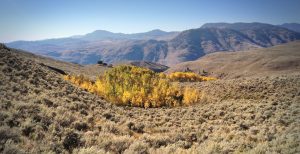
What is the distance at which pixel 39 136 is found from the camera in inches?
365

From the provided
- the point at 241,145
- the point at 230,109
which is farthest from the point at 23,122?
the point at 230,109

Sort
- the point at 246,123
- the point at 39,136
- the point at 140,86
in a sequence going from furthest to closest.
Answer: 1. the point at 140,86
2. the point at 246,123
3. the point at 39,136

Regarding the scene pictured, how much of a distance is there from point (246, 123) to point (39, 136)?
15.3m

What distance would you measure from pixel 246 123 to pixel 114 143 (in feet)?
42.3

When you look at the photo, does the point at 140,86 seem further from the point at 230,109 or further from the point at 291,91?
the point at 230,109

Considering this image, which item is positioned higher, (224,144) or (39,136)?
(39,136)

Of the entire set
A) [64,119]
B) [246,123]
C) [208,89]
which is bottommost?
[208,89]

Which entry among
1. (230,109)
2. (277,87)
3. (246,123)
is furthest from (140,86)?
(246,123)

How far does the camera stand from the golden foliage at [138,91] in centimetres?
5725

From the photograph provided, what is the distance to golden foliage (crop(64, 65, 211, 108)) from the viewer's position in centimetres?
5725

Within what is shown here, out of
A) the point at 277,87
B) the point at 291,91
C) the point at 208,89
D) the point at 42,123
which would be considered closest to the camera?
the point at 42,123

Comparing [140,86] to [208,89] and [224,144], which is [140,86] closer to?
[208,89]

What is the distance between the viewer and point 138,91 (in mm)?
64000

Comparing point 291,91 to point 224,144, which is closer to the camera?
point 224,144
